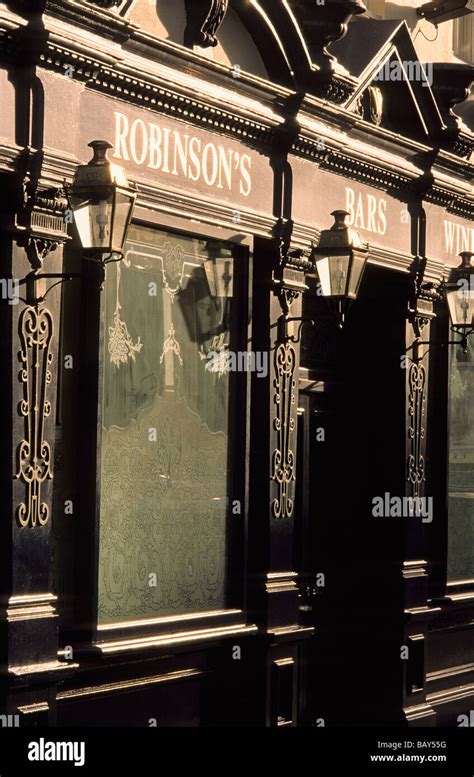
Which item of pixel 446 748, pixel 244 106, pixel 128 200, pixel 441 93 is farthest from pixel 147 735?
pixel 441 93

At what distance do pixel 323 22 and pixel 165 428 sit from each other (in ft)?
10.2

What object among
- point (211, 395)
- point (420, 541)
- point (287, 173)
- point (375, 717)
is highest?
point (287, 173)

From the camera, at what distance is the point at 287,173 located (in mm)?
9141

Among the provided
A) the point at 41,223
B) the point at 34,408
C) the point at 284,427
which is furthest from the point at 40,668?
the point at 284,427

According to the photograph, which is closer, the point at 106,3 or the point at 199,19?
the point at 106,3

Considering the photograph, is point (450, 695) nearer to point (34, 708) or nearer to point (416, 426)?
point (416, 426)

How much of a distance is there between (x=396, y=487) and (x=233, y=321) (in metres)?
2.53

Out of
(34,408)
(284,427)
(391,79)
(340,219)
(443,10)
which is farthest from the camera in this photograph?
(443,10)

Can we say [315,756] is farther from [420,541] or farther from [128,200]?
[128,200]

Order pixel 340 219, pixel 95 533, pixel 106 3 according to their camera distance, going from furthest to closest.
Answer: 1. pixel 340 219
2. pixel 95 533
3. pixel 106 3

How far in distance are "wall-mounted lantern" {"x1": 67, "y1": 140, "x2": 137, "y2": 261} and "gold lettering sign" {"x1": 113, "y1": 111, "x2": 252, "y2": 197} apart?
2.52 feet

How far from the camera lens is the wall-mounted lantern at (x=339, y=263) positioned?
8.73 metres

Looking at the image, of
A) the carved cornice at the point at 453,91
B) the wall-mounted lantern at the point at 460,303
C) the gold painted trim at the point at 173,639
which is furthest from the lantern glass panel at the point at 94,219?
the carved cornice at the point at 453,91

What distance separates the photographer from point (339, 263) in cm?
875
